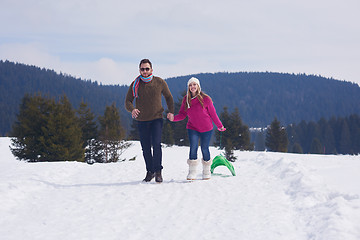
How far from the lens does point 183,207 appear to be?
4.63 meters

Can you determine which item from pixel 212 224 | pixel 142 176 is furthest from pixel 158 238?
pixel 142 176

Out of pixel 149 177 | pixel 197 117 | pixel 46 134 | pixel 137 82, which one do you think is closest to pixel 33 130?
pixel 46 134

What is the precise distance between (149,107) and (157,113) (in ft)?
0.69

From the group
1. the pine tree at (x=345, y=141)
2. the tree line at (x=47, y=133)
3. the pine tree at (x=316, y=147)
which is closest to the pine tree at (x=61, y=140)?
the tree line at (x=47, y=133)

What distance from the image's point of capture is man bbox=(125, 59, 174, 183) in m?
6.28

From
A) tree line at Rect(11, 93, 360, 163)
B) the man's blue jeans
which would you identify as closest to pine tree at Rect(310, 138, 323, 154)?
tree line at Rect(11, 93, 360, 163)

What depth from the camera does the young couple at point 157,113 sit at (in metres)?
6.29

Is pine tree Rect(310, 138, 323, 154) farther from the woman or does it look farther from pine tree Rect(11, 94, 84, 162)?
the woman

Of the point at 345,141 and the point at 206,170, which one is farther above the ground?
the point at 206,170

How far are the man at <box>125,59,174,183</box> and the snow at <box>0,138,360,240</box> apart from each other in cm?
77

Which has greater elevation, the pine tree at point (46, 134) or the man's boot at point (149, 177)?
the pine tree at point (46, 134)

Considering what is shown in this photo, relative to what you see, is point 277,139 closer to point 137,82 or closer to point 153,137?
point 153,137

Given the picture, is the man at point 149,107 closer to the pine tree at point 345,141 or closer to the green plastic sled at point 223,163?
the green plastic sled at point 223,163

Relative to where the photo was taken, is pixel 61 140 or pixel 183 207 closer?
pixel 183 207
